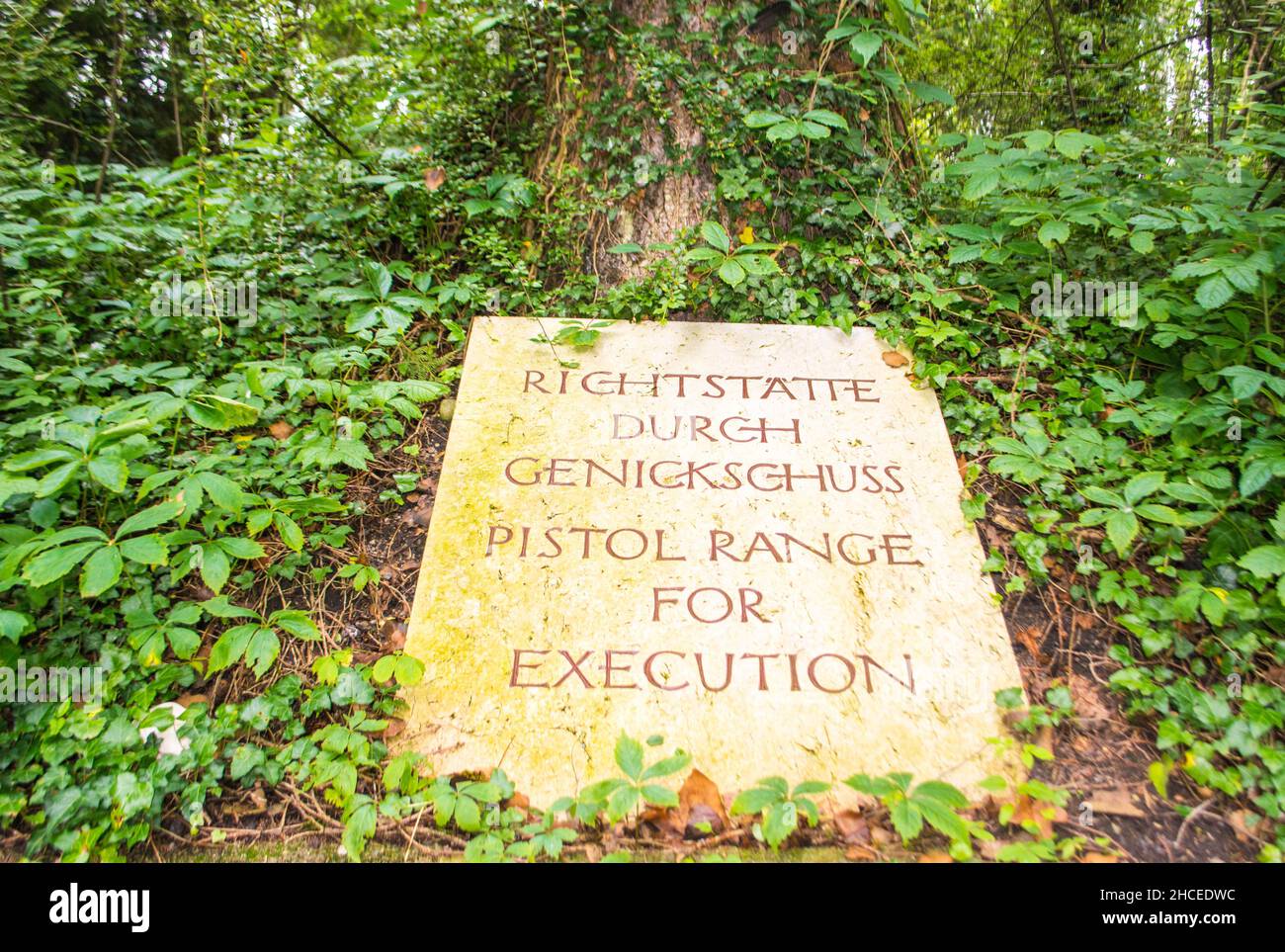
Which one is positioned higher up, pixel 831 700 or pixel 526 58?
pixel 526 58

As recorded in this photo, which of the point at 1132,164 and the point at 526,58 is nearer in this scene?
the point at 1132,164

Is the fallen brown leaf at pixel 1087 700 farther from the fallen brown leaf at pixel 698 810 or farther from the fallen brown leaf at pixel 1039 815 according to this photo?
the fallen brown leaf at pixel 698 810

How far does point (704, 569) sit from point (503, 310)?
174cm

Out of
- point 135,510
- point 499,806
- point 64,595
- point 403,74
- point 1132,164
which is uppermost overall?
point 403,74

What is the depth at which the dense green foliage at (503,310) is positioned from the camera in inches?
80.5

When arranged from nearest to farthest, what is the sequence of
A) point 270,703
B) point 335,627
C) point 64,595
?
point 270,703 → point 64,595 → point 335,627

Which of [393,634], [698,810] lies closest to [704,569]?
[698,810]

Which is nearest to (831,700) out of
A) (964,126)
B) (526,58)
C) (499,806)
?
(499,806)

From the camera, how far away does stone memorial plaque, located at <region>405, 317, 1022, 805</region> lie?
6.94 ft

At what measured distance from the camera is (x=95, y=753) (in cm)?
A: 196

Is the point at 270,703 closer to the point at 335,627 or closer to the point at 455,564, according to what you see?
the point at 335,627

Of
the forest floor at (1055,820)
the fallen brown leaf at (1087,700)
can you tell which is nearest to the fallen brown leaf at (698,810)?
the forest floor at (1055,820)

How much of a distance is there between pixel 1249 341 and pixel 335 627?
3.55m

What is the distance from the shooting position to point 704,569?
8.06 ft
